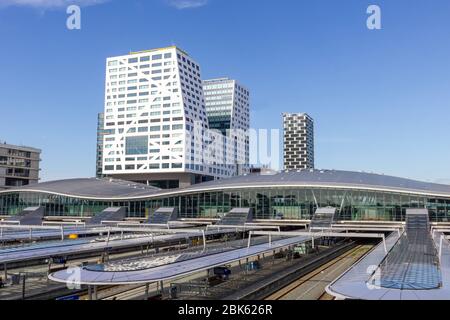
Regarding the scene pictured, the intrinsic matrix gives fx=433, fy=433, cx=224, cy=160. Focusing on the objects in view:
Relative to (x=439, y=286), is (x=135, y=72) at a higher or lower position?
higher

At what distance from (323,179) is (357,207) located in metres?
7.34

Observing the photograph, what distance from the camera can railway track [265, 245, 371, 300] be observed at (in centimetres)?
3119

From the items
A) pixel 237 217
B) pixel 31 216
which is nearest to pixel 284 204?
pixel 237 217

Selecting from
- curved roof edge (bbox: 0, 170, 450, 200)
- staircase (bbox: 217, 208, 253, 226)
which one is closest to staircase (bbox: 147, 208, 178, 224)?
curved roof edge (bbox: 0, 170, 450, 200)

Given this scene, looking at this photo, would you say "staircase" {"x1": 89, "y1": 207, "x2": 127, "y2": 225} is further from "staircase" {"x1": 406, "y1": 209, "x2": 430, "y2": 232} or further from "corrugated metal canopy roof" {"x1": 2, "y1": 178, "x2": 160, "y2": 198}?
"staircase" {"x1": 406, "y1": 209, "x2": 430, "y2": 232}

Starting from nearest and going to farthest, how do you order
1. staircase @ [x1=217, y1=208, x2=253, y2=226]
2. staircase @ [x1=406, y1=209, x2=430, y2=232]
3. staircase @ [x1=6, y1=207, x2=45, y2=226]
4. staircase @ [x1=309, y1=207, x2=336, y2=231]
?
→ staircase @ [x1=406, y1=209, x2=430, y2=232]
staircase @ [x1=309, y1=207, x2=336, y2=231]
staircase @ [x1=217, y1=208, x2=253, y2=226]
staircase @ [x1=6, y1=207, x2=45, y2=226]

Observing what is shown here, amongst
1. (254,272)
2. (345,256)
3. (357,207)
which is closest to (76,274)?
(254,272)

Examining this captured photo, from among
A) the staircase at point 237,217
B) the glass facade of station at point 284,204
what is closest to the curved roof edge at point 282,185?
the glass facade of station at point 284,204

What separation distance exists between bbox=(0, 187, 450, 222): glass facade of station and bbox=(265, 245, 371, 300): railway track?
16583mm

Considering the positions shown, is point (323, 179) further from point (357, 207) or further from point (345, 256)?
point (345, 256)

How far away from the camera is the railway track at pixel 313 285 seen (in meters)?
31.2

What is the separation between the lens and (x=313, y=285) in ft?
116

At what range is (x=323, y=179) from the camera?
234 feet

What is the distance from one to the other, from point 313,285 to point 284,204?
35.8 metres
